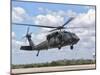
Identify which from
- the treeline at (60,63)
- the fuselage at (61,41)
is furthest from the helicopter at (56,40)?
the treeline at (60,63)

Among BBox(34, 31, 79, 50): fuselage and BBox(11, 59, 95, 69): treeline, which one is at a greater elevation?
BBox(34, 31, 79, 50): fuselage

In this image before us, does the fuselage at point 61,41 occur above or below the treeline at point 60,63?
above

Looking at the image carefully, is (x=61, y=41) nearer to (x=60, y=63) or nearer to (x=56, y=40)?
(x=56, y=40)

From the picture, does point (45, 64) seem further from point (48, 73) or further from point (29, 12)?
point (29, 12)

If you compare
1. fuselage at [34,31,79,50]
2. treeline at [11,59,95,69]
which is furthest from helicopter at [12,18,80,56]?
treeline at [11,59,95,69]

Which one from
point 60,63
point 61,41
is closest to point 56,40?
point 61,41

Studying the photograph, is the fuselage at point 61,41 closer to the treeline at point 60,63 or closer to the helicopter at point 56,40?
the helicopter at point 56,40

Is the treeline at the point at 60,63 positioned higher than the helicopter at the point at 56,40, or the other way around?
the helicopter at the point at 56,40

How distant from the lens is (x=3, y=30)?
9.18 feet

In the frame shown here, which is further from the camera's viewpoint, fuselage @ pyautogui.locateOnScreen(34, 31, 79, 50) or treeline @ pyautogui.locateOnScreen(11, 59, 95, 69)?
fuselage @ pyautogui.locateOnScreen(34, 31, 79, 50)

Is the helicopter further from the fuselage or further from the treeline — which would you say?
the treeline

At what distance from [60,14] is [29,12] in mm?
455

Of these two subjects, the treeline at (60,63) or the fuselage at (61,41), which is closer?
the treeline at (60,63)

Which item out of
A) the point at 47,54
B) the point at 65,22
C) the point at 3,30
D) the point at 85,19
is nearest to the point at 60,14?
the point at 65,22
